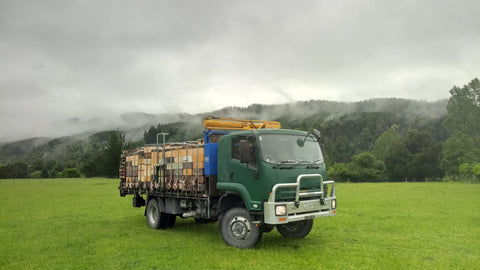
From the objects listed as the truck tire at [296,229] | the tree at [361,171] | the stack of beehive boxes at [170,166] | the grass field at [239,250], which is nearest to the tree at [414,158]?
the tree at [361,171]

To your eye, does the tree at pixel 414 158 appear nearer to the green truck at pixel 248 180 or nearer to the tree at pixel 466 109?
the tree at pixel 466 109

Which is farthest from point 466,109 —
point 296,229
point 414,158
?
point 296,229

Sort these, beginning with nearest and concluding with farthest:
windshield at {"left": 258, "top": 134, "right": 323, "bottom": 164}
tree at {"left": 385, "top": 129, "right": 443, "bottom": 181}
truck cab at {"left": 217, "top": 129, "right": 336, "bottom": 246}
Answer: truck cab at {"left": 217, "top": 129, "right": 336, "bottom": 246} → windshield at {"left": 258, "top": 134, "right": 323, "bottom": 164} → tree at {"left": 385, "top": 129, "right": 443, "bottom": 181}

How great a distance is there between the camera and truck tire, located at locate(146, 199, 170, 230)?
44.9 ft

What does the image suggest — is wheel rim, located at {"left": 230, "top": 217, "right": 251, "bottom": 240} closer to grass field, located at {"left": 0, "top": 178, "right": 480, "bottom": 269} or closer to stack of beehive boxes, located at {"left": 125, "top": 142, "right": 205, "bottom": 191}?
grass field, located at {"left": 0, "top": 178, "right": 480, "bottom": 269}

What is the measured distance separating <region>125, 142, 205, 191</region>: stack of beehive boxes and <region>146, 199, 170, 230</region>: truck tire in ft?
2.84

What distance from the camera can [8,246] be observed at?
1125 cm

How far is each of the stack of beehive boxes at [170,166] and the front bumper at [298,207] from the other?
2701 mm

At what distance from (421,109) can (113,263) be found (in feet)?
703

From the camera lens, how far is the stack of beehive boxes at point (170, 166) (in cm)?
1127

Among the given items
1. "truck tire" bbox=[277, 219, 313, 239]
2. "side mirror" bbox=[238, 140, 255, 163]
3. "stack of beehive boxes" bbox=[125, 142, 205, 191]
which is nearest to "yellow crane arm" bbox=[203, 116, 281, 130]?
"stack of beehive boxes" bbox=[125, 142, 205, 191]

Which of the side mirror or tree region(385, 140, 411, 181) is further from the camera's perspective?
tree region(385, 140, 411, 181)

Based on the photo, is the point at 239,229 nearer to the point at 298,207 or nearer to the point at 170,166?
the point at 298,207

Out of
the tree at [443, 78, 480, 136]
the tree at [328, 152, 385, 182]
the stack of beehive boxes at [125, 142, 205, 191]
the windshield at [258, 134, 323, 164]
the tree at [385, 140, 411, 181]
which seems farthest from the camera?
the tree at [385, 140, 411, 181]
